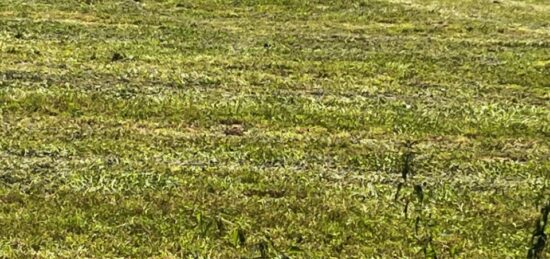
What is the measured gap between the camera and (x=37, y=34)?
23859 millimetres

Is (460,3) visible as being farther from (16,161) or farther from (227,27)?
(16,161)

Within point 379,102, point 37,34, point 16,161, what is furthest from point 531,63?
point 16,161

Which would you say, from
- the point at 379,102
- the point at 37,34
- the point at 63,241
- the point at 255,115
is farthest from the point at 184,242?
the point at 37,34

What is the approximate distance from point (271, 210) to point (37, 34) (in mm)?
14926

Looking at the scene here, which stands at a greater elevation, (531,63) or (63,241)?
(63,241)

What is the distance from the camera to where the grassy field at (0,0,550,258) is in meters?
10.3

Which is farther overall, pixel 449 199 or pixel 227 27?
pixel 227 27

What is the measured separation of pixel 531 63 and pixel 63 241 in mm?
17373

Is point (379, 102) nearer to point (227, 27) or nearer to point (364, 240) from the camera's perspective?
point (364, 240)

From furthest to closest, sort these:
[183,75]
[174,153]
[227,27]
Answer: [227,27] < [183,75] < [174,153]

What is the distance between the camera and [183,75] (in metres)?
19.7

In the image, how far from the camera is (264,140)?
587 inches

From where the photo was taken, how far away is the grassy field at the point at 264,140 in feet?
33.7

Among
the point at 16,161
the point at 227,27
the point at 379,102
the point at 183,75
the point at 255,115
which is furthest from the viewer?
the point at 227,27
